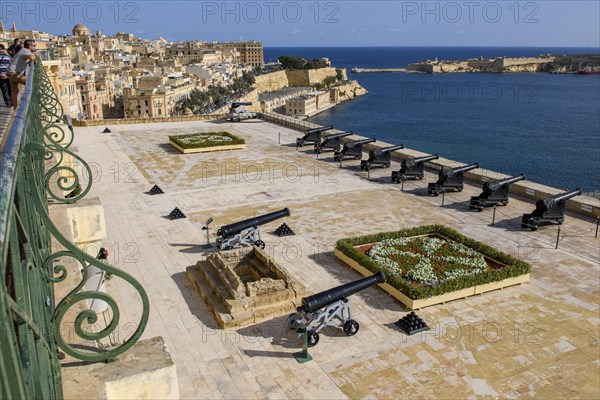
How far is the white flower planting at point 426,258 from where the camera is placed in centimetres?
978

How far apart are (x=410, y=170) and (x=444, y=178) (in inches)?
66.9

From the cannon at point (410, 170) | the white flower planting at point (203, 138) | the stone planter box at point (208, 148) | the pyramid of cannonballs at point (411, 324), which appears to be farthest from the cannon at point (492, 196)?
the white flower planting at point (203, 138)

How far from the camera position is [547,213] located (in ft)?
42.0

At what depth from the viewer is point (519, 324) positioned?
8398mm

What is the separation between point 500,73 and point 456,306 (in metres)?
163

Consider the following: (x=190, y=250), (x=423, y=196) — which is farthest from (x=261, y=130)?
(x=190, y=250)

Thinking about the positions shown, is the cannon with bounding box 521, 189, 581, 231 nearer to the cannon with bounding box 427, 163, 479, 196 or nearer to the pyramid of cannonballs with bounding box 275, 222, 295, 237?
the cannon with bounding box 427, 163, 479, 196

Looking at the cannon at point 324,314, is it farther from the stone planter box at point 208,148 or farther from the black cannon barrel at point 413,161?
the stone planter box at point 208,148

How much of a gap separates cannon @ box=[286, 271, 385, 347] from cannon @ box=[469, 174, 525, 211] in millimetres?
7152

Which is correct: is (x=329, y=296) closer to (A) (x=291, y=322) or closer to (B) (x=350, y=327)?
(B) (x=350, y=327)

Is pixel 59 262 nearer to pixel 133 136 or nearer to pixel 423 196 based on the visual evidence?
→ pixel 423 196

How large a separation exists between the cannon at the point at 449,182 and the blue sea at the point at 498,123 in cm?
2801

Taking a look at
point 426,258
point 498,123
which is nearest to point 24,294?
point 426,258

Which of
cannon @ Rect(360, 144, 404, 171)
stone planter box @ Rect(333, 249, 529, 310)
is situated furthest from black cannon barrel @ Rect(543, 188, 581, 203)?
cannon @ Rect(360, 144, 404, 171)
